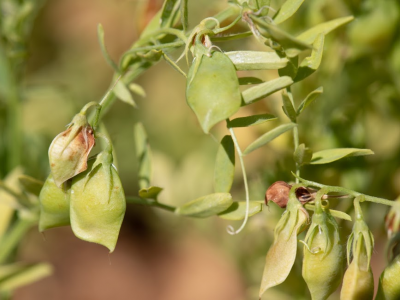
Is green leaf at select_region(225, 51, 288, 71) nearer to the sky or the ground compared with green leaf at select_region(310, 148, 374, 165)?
nearer to the sky

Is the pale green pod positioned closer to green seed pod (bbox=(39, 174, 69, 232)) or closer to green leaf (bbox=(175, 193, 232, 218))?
green leaf (bbox=(175, 193, 232, 218))

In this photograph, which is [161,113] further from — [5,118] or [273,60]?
[273,60]

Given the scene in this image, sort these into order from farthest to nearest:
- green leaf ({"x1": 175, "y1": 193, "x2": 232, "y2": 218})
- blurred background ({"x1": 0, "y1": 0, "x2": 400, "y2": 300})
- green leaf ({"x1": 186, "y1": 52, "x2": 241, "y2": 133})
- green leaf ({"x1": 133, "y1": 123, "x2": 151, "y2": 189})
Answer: blurred background ({"x1": 0, "y1": 0, "x2": 400, "y2": 300}), green leaf ({"x1": 133, "y1": 123, "x2": 151, "y2": 189}), green leaf ({"x1": 175, "y1": 193, "x2": 232, "y2": 218}), green leaf ({"x1": 186, "y1": 52, "x2": 241, "y2": 133})

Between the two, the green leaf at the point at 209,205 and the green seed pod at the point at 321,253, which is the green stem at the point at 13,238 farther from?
the green seed pod at the point at 321,253

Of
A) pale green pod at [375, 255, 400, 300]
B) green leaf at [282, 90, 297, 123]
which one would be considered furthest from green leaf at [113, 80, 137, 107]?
pale green pod at [375, 255, 400, 300]

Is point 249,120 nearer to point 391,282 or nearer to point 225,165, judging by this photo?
point 225,165

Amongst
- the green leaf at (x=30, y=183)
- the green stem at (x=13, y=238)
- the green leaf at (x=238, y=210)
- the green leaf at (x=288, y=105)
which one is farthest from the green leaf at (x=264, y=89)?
the green stem at (x=13, y=238)

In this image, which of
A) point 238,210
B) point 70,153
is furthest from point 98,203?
point 238,210

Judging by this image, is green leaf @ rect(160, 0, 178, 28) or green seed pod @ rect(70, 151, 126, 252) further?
green leaf @ rect(160, 0, 178, 28)
